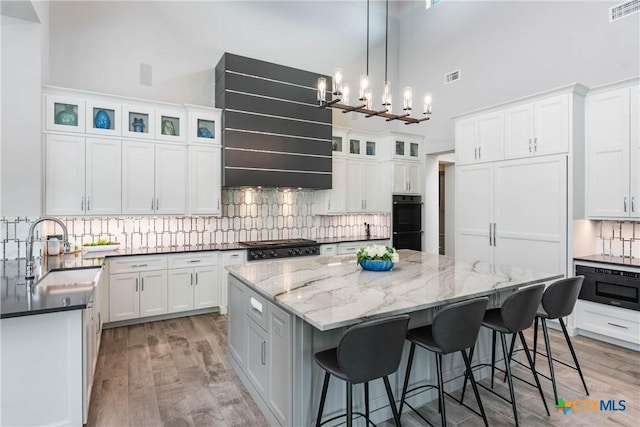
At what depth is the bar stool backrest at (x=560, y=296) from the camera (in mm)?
2615

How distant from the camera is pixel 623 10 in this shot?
164 inches

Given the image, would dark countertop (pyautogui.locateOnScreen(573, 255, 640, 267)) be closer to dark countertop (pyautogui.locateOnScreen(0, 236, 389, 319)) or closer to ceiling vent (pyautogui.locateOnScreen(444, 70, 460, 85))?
ceiling vent (pyautogui.locateOnScreen(444, 70, 460, 85))

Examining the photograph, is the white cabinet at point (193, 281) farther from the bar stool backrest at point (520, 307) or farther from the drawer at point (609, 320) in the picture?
the drawer at point (609, 320)

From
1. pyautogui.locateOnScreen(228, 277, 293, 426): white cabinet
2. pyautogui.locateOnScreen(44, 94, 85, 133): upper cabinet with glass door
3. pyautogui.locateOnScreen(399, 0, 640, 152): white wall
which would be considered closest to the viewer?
pyautogui.locateOnScreen(228, 277, 293, 426): white cabinet

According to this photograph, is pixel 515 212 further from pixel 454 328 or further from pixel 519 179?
pixel 454 328

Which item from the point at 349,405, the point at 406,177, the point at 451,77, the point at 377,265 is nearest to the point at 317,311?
the point at 349,405

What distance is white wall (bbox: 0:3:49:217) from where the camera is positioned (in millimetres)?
3580

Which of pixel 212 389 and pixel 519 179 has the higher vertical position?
pixel 519 179

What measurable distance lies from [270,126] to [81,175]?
2.42 meters

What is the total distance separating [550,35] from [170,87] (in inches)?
211

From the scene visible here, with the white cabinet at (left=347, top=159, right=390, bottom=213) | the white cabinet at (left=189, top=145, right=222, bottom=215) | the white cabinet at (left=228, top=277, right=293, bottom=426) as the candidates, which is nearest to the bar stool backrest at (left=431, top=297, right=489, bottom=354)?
the white cabinet at (left=228, top=277, right=293, bottom=426)

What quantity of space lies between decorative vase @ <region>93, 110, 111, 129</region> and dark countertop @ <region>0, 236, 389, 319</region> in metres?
1.51

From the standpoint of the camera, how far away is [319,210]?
20.0 feet

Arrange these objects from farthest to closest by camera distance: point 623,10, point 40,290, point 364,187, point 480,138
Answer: point 364,187
point 480,138
point 623,10
point 40,290
